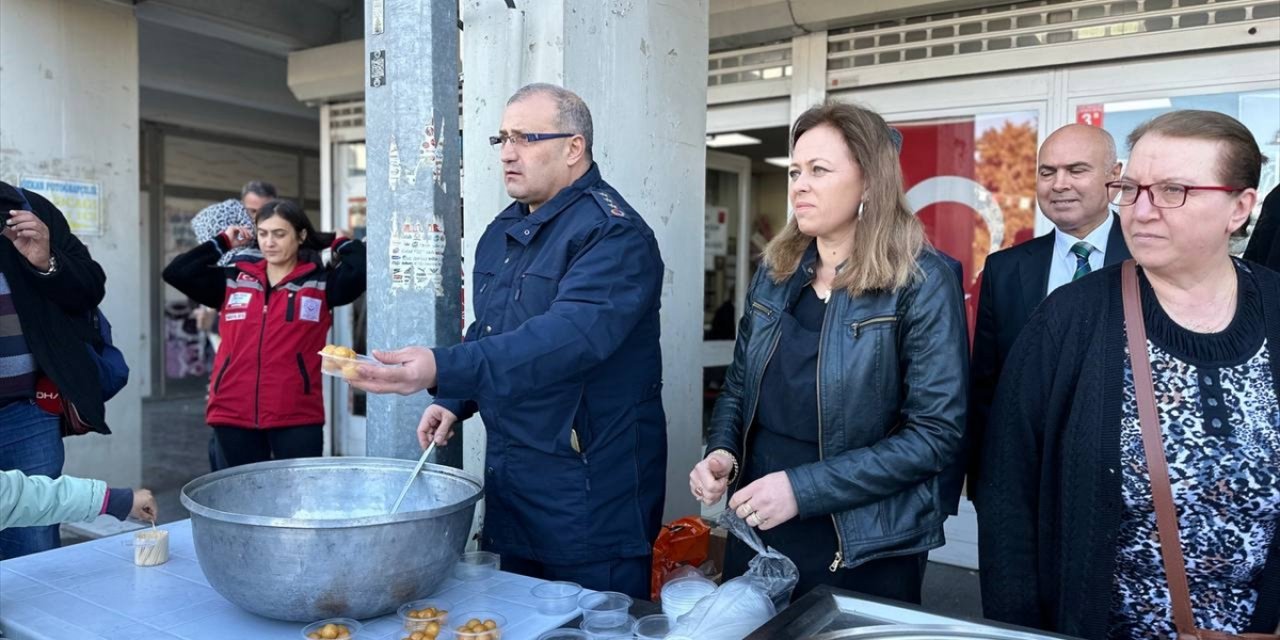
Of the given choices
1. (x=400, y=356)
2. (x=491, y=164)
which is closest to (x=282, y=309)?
(x=491, y=164)

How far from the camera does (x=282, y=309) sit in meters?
4.27

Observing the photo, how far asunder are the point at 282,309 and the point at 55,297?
110 centimetres

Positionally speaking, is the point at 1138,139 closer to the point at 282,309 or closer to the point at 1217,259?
the point at 1217,259

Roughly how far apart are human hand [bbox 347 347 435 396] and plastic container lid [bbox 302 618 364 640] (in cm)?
43

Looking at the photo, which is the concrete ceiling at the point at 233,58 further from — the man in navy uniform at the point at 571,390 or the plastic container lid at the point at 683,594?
the plastic container lid at the point at 683,594

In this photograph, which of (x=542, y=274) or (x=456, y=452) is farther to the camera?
(x=456, y=452)

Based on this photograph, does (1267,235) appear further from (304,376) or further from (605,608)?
(304,376)

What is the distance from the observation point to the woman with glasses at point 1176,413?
1.69m

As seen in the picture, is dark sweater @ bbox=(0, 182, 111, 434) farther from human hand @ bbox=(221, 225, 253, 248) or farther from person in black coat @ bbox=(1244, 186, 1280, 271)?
person in black coat @ bbox=(1244, 186, 1280, 271)

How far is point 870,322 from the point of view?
6.56 ft

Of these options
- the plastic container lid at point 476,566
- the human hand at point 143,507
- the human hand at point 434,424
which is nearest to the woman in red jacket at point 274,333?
the human hand at point 143,507

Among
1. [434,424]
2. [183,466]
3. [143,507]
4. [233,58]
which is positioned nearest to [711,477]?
[434,424]

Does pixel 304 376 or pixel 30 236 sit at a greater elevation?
pixel 30 236

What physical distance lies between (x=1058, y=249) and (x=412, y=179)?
2010 mm
